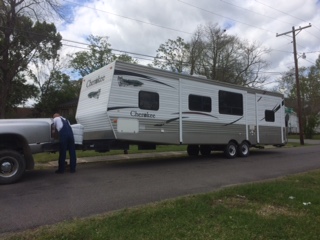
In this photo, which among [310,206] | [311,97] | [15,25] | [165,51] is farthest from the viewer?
[311,97]

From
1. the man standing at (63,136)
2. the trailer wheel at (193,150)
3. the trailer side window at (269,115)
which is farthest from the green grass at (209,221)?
the trailer side window at (269,115)

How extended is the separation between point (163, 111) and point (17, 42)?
66.8 feet

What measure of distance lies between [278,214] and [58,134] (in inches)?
249

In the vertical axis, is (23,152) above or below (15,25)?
below

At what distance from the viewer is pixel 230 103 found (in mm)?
14383

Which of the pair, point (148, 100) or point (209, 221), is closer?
point (209, 221)

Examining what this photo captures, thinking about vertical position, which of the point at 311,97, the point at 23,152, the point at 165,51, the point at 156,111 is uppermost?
the point at 165,51

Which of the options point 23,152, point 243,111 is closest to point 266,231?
point 23,152

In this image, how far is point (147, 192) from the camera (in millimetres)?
7324

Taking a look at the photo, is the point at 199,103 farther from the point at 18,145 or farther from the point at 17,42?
the point at 17,42

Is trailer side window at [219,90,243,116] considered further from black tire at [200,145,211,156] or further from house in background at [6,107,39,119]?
house in background at [6,107,39,119]

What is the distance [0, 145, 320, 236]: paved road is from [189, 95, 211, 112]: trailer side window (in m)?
2.33

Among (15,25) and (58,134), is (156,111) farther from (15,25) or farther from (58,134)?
(15,25)

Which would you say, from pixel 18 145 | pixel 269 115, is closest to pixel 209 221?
pixel 18 145
